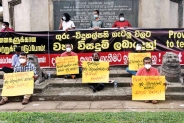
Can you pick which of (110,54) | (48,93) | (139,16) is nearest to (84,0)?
(139,16)

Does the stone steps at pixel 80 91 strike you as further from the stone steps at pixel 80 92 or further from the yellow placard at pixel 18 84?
the yellow placard at pixel 18 84

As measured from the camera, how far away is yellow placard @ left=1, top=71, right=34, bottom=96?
22.6 feet

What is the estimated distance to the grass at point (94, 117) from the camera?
4.91m

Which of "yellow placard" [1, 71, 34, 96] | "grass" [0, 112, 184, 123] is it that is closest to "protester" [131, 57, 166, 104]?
"grass" [0, 112, 184, 123]

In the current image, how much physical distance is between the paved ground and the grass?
0.67m

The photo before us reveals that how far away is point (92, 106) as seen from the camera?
20.7ft

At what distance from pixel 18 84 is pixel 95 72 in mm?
2229

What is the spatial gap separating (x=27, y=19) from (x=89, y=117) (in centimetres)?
751

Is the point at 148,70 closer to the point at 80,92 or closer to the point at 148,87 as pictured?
the point at 148,87

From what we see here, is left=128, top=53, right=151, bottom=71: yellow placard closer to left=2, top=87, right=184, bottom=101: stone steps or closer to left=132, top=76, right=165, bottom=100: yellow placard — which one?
left=2, top=87, right=184, bottom=101: stone steps

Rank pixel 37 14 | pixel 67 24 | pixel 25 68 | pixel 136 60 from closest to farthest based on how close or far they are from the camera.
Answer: pixel 25 68 < pixel 136 60 < pixel 67 24 < pixel 37 14

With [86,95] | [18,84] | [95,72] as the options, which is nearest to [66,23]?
[95,72]

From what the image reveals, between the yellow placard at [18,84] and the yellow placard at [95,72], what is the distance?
62.7 inches

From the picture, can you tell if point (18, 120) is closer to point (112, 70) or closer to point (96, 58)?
point (96, 58)
